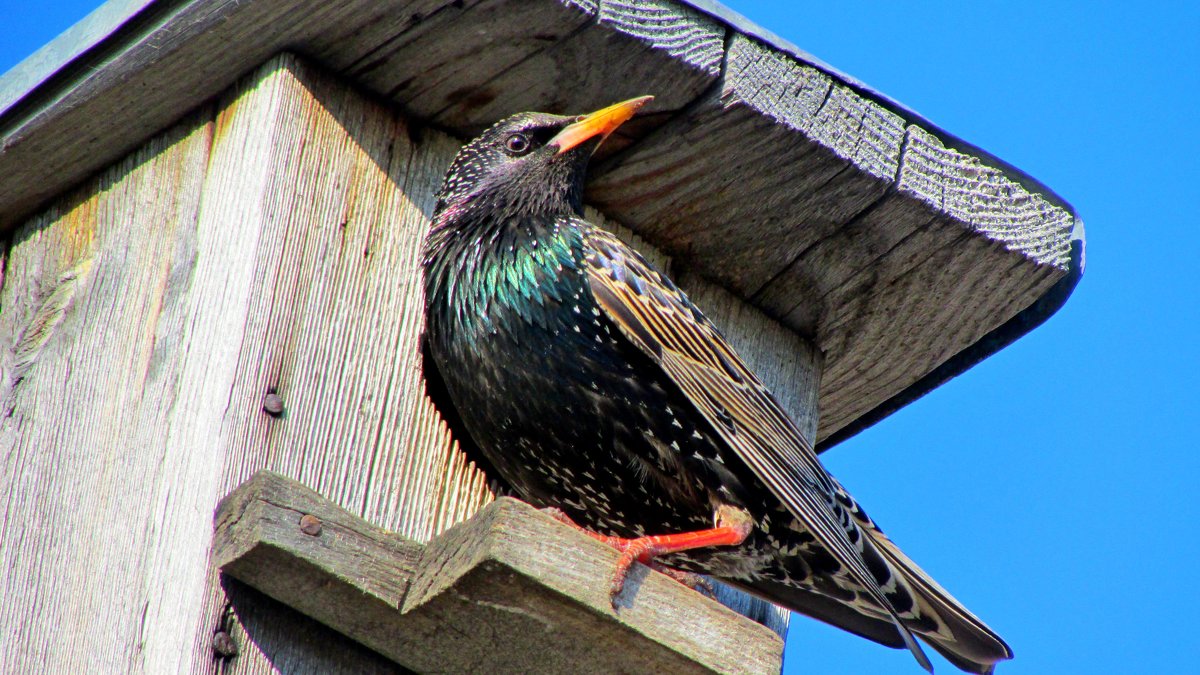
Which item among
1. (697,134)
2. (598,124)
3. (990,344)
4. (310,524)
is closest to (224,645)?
(310,524)

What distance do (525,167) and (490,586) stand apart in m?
1.15

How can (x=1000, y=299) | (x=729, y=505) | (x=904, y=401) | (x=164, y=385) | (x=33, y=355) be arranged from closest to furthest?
(x=164, y=385), (x=729, y=505), (x=33, y=355), (x=1000, y=299), (x=904, y=401)

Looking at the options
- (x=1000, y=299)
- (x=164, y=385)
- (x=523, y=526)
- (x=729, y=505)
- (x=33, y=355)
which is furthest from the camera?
(x=1000, y=299)

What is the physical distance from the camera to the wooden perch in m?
2.43

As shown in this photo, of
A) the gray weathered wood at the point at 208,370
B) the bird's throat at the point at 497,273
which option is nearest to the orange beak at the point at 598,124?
the bird's throat at the point at 497,273

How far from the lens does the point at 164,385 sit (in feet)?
9.55

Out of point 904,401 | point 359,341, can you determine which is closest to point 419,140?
point 359,341

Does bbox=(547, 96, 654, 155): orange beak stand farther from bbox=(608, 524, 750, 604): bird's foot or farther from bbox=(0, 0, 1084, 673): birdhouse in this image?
bbox=(608, 524, 750, 604): bird's foot

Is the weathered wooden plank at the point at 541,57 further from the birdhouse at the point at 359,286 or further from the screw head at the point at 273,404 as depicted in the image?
the screw head at the point at 273,404

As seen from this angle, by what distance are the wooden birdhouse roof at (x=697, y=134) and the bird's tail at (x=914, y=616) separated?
61cm

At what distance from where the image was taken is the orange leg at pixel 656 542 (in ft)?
8.17

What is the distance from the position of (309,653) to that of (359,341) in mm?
611

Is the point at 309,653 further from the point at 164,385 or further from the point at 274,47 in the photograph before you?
the point at 274,47

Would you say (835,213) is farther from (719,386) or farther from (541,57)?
(541,57)
